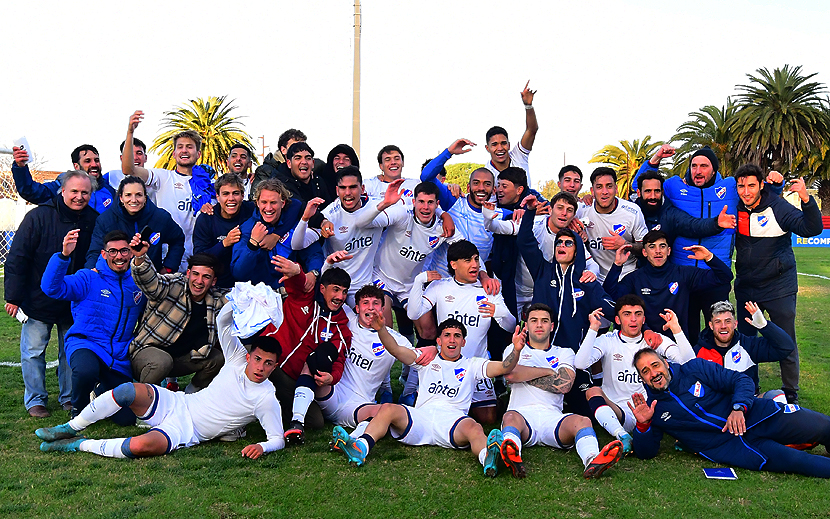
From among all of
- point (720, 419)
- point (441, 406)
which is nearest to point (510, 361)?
point (441, 406)

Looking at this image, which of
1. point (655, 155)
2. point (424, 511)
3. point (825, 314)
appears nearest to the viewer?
point (424, 511)

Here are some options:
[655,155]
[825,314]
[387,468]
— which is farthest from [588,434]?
[825,314]

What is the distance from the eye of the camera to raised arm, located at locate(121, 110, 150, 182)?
6621mm

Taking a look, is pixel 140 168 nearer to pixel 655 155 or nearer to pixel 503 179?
pixel 503 179

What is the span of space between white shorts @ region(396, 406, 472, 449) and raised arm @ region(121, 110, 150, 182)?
3527 millimetres

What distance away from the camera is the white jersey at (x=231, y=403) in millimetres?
5074

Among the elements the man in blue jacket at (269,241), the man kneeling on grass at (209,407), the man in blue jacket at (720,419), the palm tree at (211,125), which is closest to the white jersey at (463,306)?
the man in blue jacket at (269,241)

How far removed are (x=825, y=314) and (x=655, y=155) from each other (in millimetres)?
6996

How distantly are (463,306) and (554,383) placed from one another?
117 cm

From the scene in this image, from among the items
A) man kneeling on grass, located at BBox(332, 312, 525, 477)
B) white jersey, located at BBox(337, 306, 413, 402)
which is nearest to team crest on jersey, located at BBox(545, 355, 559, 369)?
man kneeling on grass, located at BBox(332, 312, 525, 477)

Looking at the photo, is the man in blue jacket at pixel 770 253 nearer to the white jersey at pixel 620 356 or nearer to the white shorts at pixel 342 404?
the white jersey at pixel 620 356

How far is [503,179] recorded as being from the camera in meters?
6.88

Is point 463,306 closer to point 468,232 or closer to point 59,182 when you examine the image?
point 468,232

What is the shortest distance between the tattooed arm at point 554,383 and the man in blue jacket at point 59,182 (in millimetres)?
4297
